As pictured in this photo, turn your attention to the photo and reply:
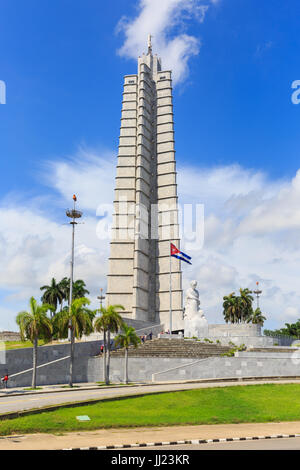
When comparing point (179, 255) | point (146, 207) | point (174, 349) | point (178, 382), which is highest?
point (146, 207)

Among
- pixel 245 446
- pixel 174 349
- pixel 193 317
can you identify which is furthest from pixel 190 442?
pixel 193 317

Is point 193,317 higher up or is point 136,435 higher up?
point 193,317

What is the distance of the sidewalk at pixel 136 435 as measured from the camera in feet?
49.9

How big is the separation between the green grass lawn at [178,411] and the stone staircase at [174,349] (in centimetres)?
1211

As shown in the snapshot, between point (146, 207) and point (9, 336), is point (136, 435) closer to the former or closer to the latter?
point (9, 336)

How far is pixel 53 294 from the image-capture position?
229 feet

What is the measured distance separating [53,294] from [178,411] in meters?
49.2

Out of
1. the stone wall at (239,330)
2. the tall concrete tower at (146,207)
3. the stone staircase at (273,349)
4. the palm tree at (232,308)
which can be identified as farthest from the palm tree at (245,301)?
the stone staircase at (273,349)

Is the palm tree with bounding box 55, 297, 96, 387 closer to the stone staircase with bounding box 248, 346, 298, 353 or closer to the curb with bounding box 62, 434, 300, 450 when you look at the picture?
the stone staircase with bounding box 248, 346, 298, 353

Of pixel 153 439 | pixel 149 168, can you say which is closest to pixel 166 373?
pixel 153 439

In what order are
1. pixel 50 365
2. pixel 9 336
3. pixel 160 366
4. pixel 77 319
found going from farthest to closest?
pixel 9 336
pixel 160 366
pixel 50 365
pixel 77 319

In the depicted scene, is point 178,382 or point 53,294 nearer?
point 178,382

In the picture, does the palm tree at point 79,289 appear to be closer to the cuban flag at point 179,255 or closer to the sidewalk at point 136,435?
the cuban flag at point 179,255
